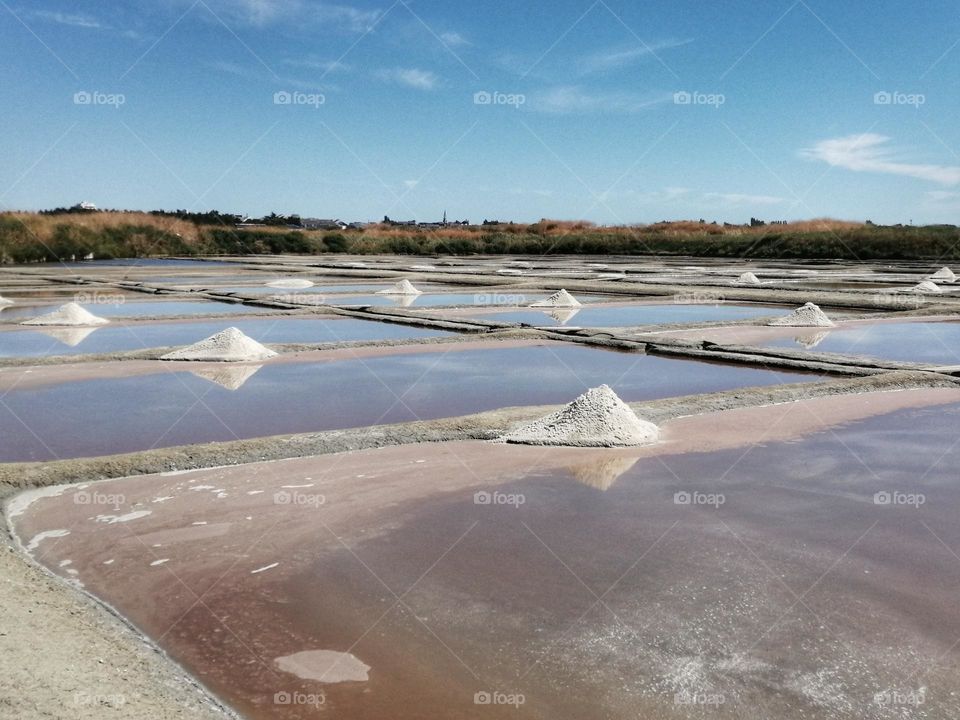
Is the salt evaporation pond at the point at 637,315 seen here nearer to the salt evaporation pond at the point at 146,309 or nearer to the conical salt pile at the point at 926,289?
the salt evaporation pond at the point at 146,309

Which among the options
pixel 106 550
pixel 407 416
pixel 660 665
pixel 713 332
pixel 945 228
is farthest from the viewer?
pixel 945 228

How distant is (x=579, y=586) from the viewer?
3.04 m

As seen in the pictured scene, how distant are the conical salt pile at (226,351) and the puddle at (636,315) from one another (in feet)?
14.7

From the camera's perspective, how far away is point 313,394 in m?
6.64

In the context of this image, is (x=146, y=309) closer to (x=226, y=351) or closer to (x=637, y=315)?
(x=226, y=351)

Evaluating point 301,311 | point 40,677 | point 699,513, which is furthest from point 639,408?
point 301,311

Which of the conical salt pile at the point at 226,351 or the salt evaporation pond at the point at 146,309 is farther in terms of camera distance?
the salt evaporation pond at the point at 146,309

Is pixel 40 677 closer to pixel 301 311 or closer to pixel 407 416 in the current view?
pixel 407 416

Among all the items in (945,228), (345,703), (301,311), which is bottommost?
(345,703)

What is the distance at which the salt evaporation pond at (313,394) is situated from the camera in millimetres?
5309

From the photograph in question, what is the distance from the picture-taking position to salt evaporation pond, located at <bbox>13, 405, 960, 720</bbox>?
240 centimetres

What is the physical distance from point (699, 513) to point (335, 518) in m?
1.57

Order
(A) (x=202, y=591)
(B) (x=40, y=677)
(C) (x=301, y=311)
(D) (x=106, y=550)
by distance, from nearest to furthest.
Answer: (B) (x=40, y=677) → (A) (x=202, y=591) → (D) (x=106, y=550) → (C) (x=301, y=311)

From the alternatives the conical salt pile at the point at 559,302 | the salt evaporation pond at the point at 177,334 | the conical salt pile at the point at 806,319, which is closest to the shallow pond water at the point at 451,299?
the conical salt pile at the point at 559,302
